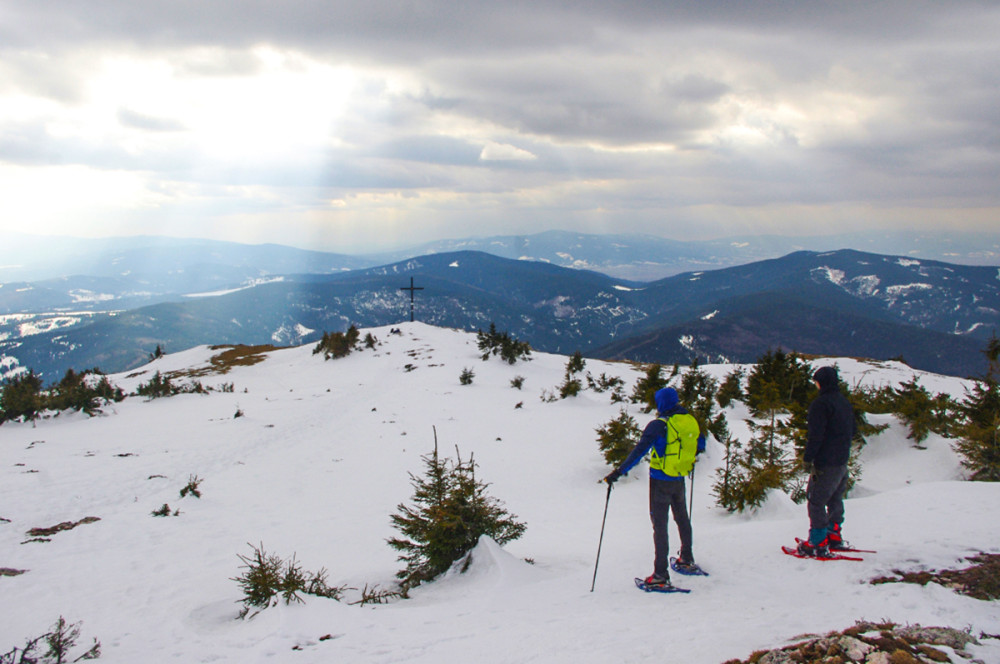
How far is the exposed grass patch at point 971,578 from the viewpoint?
502 centimetres

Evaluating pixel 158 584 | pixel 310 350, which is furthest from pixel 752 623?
pixel 310 350

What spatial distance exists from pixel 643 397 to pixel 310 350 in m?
35.0

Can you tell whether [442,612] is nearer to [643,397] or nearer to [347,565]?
[347,565]

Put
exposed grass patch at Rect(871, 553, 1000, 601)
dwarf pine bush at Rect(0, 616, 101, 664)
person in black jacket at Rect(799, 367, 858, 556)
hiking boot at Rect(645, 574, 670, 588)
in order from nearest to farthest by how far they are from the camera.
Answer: exposed grass patch at Rect(871, 553, 1000, 601) → dwarf pine bush at Rect(0, 616, 101, 664) → hiking boot at Rect(645, 574, 670, 588) → person in black jacket at Rect(799, 367, 858, 556)

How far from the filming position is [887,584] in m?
5.66

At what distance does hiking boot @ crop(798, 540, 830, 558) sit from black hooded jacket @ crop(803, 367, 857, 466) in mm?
1135

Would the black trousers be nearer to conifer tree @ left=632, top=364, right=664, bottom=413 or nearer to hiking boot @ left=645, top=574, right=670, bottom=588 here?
hiking boot @ left=645, top=574, right=670, bottom=588

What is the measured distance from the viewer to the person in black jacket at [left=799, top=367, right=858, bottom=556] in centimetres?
688

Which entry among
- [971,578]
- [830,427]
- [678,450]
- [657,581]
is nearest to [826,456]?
[830,427]

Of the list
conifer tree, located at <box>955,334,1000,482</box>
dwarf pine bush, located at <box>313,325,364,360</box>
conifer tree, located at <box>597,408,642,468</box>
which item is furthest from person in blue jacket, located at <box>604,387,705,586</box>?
dwarf pine bush, located at <box>313,325,364,360</box>

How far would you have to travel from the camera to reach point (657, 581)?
6.51m

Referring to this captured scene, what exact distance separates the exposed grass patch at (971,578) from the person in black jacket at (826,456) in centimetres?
104

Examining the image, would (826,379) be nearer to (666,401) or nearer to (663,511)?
(666,401)

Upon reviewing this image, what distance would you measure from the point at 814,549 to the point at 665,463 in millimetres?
2603
